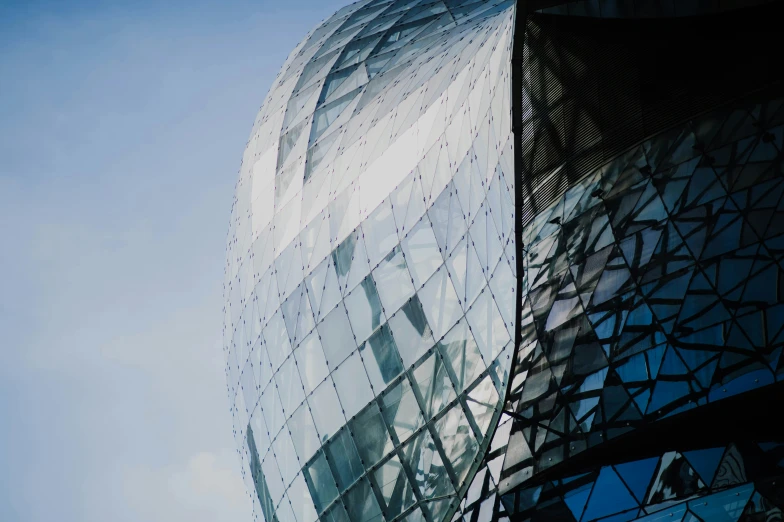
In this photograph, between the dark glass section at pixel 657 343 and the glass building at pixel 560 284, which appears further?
the glass building at pixel 560 284

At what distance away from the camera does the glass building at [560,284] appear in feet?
58.9

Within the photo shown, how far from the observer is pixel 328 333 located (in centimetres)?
2769

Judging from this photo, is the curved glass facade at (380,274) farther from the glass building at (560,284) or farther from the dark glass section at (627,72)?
the dark glass section at (627,72)

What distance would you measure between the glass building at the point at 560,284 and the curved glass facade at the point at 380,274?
0.31 ft

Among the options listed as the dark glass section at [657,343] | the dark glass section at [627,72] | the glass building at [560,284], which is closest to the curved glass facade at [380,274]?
the glass building at [560,284]

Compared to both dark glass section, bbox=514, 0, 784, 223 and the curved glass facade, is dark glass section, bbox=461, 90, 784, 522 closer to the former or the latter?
dark glass section, bbox=514, 0, 784, 223

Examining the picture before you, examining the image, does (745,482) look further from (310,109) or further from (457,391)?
(310,109)

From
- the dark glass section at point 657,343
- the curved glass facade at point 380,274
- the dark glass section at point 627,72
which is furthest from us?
the curved glass facade at point 380,274

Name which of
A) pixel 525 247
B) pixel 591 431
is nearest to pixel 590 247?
pixel 525 247

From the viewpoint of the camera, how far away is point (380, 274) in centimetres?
2577

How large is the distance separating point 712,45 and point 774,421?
8.51 meters

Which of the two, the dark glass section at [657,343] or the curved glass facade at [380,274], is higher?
the curved glass facade at [380,274]

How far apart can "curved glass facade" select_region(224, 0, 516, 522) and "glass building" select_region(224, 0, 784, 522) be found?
9 centimetres

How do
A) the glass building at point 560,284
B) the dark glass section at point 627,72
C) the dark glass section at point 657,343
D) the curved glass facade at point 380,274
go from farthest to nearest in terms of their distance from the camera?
the curved glass facade at point 380,274 < the dark glass section at point 627,72 < the glass building at point 560,284 < the dark glass section at point 657,343
